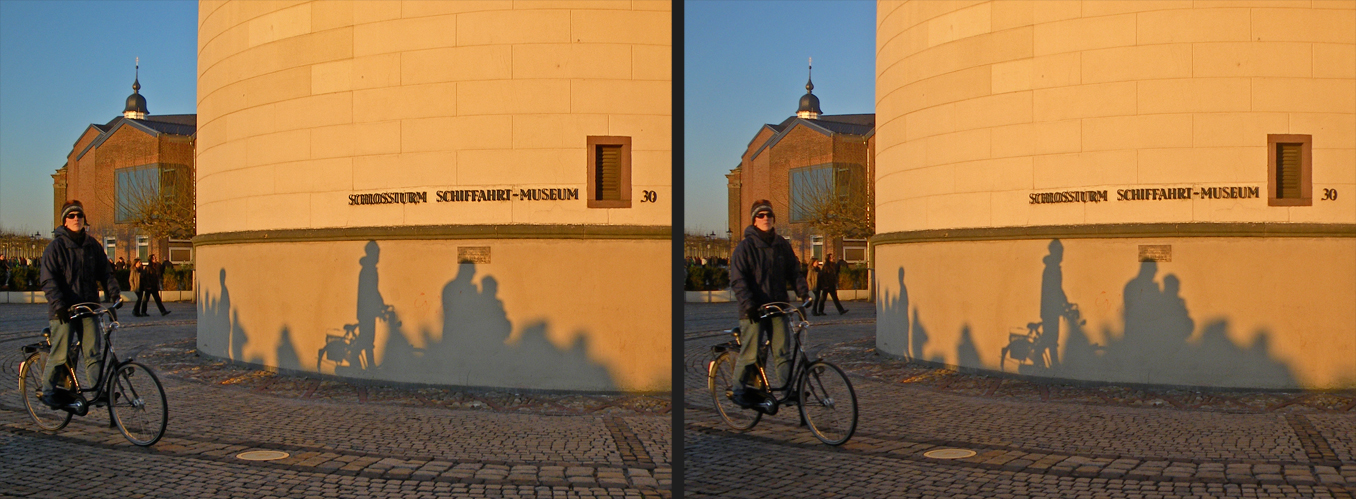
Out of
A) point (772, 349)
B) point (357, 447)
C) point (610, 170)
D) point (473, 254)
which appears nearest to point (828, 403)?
point (772, 349)

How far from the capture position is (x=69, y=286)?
8.08m

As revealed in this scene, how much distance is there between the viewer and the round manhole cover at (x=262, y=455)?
685cm

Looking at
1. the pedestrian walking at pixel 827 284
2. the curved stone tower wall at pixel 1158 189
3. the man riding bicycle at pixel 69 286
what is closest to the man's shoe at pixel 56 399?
the man riding bicycle at pixel 69 286

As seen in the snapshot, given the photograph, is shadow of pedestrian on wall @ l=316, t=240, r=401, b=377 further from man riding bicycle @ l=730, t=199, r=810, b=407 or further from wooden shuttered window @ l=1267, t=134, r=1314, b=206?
wooden shuttered window @ l=1267, t=134, r=1314, b=206

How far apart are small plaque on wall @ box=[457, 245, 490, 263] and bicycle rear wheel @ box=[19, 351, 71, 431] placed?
347 centimetres

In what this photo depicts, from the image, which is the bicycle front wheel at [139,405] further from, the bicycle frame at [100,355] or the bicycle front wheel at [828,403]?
the bicycle front wheel at [828,403]

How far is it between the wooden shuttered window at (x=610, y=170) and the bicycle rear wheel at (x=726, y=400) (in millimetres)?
2627

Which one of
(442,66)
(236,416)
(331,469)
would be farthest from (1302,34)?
(236,416)

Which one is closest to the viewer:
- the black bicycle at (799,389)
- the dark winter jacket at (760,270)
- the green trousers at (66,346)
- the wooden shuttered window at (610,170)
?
the dark winter jacket at (760,270)

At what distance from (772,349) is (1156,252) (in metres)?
5.20

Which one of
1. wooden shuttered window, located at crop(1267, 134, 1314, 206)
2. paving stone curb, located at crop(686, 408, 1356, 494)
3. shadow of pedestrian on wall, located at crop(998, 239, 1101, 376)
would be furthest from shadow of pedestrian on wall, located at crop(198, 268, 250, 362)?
wooden shuttered window, located at crop(1267, 134, 1314, 206)

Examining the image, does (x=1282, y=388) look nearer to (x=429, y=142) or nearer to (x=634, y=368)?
(x=634, y=368)

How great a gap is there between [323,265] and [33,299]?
27.0 metres

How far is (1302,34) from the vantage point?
10344mm
